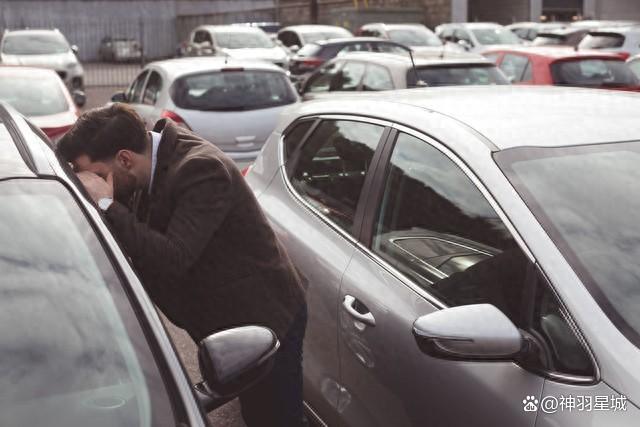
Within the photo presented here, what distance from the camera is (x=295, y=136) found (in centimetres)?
416

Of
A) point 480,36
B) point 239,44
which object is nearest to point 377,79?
point 239,44

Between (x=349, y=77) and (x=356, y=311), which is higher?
(x=349, y=77)

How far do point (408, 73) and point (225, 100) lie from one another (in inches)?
77.6

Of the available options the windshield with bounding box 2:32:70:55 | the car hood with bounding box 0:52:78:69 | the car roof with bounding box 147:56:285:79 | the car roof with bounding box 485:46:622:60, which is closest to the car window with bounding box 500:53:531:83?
the car roof with bounding box 485:46:622:60

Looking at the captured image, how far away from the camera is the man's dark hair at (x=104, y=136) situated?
9.46 feet

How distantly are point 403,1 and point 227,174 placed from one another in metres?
39.1

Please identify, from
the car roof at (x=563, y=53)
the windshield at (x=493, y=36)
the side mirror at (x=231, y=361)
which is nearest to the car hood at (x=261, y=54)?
the windshield at (x=493, y=36)

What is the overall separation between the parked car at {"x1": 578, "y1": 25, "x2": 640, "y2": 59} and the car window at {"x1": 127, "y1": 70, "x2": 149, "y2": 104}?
8889 mm

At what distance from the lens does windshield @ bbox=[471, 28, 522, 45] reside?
2408 cm

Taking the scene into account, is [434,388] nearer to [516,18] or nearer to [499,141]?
[499,141]

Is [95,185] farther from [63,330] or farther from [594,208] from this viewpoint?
[594,208]

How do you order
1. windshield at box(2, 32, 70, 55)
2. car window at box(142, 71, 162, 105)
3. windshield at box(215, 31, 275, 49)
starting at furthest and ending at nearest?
windshield at box(215, 31, 275, 49) < windshield at box(2, 32, 70, 55) < car window at box(142, 71, 162, 105)

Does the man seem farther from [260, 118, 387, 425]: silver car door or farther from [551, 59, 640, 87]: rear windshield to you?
[551, 59, 640, 87]: rear windshield

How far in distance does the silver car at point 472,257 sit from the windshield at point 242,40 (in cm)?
1799
